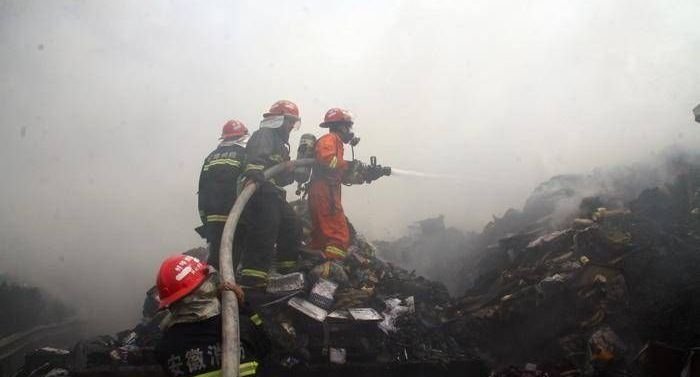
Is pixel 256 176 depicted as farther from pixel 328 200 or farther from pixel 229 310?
pixel 229 310

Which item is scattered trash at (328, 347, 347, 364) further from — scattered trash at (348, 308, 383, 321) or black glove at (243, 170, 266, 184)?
black glove at (243, 170, 266, 184)

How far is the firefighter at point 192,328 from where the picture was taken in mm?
2436

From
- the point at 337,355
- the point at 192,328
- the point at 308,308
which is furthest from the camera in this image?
the point at 308,308

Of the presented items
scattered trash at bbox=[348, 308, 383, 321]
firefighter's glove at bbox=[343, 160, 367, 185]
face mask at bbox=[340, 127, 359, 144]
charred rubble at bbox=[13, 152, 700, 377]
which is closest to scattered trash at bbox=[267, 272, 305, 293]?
charred rubble at bbox=[13, 152, 700, 377]

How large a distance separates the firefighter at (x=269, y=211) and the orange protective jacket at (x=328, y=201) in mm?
400

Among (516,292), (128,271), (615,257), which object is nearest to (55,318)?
(128,271)

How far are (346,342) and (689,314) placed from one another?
300 cm

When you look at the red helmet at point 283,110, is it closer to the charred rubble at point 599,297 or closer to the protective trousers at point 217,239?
the protective trousers at point 217,239

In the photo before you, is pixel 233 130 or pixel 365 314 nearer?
pixel 365 314

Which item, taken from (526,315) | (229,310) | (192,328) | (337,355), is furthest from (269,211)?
(526,315)

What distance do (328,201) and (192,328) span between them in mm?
3231

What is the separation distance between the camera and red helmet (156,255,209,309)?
2633mm

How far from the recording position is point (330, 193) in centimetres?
570

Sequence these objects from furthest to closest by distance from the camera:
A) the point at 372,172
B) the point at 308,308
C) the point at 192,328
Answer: the point at 372,172, the point at 308,308, the point at 192,328
